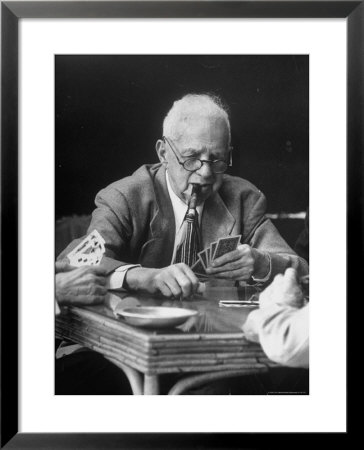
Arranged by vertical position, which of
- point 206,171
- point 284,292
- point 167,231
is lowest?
point 284,292

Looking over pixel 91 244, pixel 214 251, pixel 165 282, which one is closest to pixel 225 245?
pixel 214 251

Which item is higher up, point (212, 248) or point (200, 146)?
point (200, 146)

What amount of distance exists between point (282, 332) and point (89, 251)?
368 mm

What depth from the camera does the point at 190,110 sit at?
3.05ft

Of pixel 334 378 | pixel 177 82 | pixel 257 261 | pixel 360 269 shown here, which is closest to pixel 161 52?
pixel 177 82

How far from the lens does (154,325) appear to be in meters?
0.89

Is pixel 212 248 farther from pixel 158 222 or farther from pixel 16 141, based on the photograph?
pixel 16 141

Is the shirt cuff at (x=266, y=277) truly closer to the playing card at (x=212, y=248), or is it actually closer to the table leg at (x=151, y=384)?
the playing card at (x=212, y=248)

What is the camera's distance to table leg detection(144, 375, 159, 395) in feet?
2.93

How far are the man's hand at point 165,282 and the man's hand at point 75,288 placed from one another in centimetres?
5

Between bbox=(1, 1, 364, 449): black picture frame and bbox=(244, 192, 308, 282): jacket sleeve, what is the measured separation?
0.32 ft

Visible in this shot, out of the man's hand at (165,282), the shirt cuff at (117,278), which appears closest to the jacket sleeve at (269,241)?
the man's hand at (165,282)

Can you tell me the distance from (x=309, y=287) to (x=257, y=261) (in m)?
0.10

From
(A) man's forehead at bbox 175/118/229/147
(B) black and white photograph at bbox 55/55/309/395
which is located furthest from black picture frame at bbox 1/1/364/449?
(A) man's forehead at bbox 175/118/229/147
